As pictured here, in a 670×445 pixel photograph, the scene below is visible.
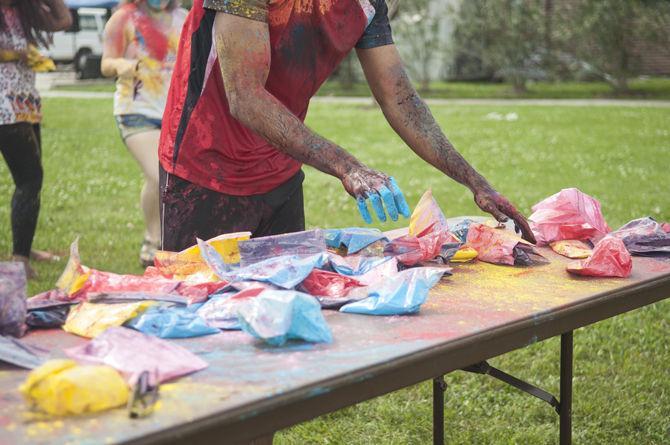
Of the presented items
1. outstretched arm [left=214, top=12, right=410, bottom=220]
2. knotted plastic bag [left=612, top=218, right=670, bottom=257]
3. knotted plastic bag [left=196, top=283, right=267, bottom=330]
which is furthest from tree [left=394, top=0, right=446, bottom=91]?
knotted plastic bag [left=196, top=283, right=267, bottom=330]

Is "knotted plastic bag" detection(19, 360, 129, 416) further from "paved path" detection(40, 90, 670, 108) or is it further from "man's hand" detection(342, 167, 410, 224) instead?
"paved path" detection(40, 90, 670, 108)

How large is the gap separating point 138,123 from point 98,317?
400 cm

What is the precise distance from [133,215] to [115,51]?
6.93ft

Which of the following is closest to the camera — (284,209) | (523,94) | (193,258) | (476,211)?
(193,258)

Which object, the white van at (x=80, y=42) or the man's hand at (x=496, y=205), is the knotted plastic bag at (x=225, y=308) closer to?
the man's hand at (x=496, y=205)

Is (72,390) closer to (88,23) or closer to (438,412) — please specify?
(438,412)

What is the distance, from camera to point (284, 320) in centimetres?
177

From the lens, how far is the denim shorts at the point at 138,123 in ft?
18.8

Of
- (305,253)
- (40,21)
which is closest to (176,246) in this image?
(305,253)

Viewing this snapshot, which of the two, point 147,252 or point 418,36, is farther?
point 418,36

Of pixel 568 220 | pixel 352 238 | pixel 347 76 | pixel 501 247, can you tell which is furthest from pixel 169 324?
pixel 347 76

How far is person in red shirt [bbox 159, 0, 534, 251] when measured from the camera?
243cm

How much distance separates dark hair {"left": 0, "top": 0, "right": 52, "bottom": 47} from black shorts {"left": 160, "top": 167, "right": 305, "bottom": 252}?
2856 mm

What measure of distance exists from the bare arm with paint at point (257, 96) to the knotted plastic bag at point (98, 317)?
2.02 feet
